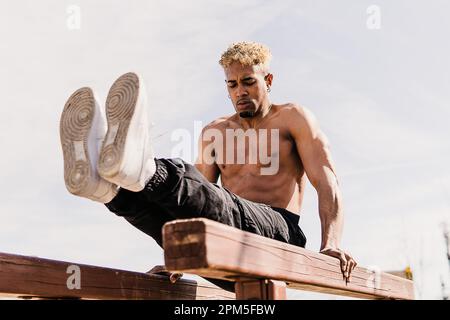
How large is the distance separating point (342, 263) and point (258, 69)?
1485mm

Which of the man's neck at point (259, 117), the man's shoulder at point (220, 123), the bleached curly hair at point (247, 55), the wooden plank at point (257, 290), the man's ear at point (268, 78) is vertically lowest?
the wooden plank at point (257, 290)

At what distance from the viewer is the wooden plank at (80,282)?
A: 116 inches

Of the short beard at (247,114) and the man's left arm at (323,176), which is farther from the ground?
the short beard at (247,114)

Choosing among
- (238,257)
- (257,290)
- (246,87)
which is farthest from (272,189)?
(238,257)

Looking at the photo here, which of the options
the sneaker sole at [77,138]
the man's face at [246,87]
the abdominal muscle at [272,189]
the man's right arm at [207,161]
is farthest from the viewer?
the man's right arm at [207,161]

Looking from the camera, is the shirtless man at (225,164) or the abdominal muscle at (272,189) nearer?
the shirtless man at (225,164)

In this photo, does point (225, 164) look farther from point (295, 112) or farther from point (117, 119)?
point (117, 119)

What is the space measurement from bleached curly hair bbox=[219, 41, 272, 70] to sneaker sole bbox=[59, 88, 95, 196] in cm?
142

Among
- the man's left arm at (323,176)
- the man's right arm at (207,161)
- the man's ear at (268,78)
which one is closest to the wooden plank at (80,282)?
the man's right arm at (207,161)

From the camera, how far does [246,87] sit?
3.92 metres

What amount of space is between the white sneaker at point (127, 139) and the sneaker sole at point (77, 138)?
90mm

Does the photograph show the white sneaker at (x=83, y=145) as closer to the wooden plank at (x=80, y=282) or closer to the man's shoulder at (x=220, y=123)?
the wooden plank at (x=80, y=282)
